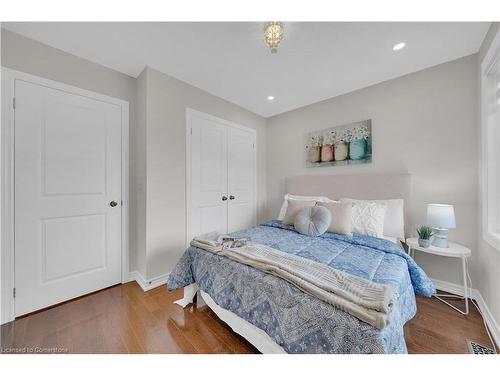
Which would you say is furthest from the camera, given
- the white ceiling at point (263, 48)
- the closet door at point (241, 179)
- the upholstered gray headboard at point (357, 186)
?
the closet door at point (241, 179)

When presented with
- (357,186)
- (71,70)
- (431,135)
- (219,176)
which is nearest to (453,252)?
(357,186)

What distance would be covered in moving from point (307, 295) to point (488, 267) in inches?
70.4

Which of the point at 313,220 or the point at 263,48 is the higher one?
the point at 263,48

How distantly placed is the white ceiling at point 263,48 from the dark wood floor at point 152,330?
7.83 feet

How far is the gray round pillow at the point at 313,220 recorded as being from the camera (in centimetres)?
199

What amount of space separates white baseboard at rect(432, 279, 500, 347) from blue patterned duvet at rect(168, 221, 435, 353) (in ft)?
1.51

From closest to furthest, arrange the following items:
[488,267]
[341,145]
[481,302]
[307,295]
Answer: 1. [307,295]
2. [488,267]
3. [481,302]
4. [341,145]

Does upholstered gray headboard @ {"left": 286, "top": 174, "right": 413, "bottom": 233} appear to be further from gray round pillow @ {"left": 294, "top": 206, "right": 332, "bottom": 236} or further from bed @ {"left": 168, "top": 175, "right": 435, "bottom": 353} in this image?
gray round pillow @ {"left": 294, "top": 206, "right": 332, "bottom": 236}

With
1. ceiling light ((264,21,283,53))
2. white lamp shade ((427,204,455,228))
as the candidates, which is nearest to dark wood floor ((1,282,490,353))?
white lamp shade ((427,204,455,228))

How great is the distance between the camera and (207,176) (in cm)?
271

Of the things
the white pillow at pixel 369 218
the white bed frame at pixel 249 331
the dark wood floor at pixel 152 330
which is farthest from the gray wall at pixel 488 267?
the white bed frame at pixel 249 331

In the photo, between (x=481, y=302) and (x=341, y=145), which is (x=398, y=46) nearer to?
(x=341, y=145)

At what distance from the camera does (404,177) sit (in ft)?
7.21

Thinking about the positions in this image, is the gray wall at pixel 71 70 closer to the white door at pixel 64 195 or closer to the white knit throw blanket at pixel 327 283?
the white door at pixel 64 195
